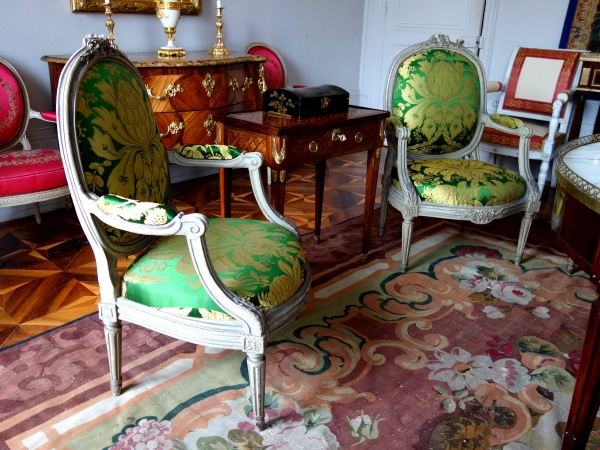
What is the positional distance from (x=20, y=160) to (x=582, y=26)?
352 cm

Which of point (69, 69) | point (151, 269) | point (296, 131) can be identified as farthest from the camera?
point (296, 131)

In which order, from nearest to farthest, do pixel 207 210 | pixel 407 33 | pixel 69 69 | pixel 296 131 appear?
pixel 69 69 → pixel 296 131 → pixel 207 210 → pixel 407 33

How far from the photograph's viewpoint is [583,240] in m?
1.08

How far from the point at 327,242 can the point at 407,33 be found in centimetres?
270

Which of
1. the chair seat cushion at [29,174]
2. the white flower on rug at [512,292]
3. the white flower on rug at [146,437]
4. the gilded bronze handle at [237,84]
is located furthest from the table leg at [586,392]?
the gilded bronze handle at [237,84]

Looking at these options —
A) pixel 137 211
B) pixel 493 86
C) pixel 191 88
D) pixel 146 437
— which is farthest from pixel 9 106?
pixel 493 86

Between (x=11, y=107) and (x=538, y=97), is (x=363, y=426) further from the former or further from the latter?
(x=538, y=97)

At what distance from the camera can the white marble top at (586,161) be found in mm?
1170

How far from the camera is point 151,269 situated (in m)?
1.35

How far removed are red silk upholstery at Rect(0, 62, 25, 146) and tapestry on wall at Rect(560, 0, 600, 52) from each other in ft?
11.3

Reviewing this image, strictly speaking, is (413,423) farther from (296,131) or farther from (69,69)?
(69,69)

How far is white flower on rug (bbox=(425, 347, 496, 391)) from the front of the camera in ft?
5.35

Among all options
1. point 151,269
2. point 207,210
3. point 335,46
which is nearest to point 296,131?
point 151,269

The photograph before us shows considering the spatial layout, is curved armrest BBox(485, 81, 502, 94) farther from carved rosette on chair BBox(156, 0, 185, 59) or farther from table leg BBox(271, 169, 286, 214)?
table leg BBox(271, 169, 286, 214)
